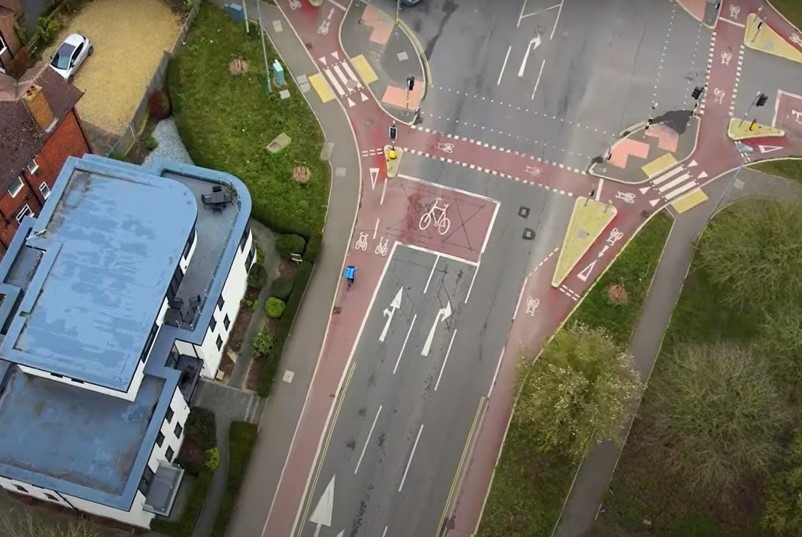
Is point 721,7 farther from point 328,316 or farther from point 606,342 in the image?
point 328,316

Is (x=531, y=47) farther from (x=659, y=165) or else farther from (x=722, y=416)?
(x=722, y=416)

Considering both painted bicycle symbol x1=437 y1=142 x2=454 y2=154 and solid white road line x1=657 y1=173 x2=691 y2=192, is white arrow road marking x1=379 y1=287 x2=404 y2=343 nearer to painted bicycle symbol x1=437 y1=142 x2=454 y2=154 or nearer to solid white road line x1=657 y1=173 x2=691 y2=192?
painted bicycle symbol x1=437 y1=142 x2=454 y2=154

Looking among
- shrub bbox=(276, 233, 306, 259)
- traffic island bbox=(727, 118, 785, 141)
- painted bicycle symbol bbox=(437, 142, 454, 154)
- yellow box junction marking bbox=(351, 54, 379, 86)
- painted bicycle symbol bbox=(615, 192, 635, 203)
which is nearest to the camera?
shrub bbox=(276, 233, 306, 259)

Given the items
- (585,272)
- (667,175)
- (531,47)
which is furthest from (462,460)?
(531,47)

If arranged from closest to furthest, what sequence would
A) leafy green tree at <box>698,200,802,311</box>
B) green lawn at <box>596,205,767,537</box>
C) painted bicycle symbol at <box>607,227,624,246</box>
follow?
green lawn at <box>596,205,767,537</box> → leafy green tree at <box>698,200,802,311</box> → painted bicycle symbol at <box>607,227,624,246</box>

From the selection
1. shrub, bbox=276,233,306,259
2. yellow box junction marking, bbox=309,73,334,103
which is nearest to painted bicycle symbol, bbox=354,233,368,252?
shrub, bbox=276,233,306,259

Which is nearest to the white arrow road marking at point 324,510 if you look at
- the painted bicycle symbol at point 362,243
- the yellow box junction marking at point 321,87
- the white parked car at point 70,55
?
the painted bicycle symbol at point 362,243

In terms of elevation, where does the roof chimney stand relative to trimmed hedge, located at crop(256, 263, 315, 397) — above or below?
above
